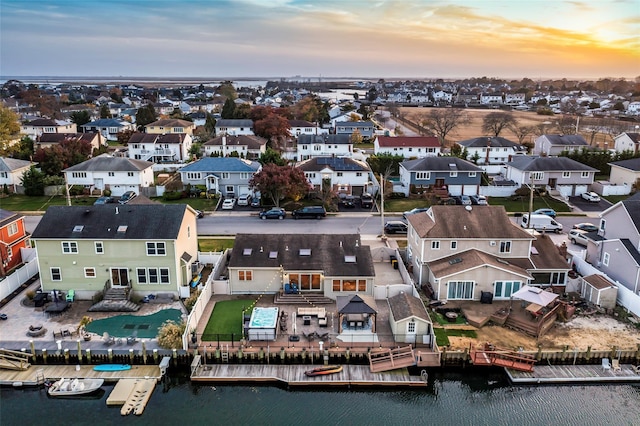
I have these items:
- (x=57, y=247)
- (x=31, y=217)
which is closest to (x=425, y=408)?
(x=57, y=247)

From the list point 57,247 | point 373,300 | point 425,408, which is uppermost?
point 57,247

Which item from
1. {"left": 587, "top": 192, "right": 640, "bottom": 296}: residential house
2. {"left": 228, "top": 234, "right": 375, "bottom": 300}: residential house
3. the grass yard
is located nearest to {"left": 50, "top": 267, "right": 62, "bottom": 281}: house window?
the grass yard

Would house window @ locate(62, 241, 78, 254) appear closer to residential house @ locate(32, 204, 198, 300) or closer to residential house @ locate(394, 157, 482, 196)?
residential house @ locate(32, 204, 198, 300)

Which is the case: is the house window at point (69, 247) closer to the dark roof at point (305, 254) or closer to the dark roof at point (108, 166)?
the dark roof at point (305, 254)

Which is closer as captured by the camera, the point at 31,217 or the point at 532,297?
the point at 532,297

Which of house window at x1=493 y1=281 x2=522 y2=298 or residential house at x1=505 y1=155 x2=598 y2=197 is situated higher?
residential house at x1=505 y1=155 x2=598 y2=197

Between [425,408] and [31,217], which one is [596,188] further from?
[31,217]

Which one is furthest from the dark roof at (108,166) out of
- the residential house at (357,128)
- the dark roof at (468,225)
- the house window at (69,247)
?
the residential house at (357,128)
